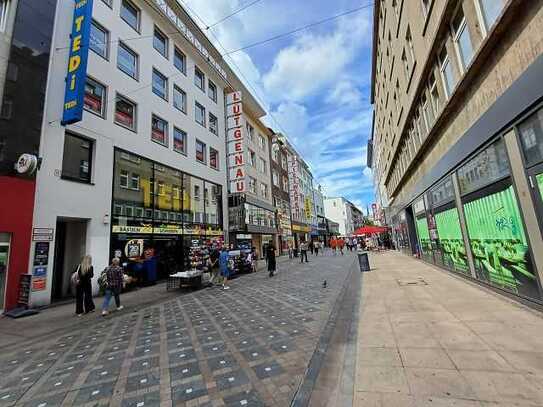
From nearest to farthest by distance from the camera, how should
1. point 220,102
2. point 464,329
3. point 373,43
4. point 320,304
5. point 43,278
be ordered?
point 464,329, point 320,304, point 43,278, point 220,102, point 373,43

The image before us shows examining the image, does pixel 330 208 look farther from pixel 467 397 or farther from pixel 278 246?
pixel 467 397

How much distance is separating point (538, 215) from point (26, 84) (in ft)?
47.5

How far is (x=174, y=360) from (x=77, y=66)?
38.3 ft

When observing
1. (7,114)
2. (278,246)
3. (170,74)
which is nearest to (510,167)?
(7,114)

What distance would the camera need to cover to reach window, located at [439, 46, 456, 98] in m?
8.79

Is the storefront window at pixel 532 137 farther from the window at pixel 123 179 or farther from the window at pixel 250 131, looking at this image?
the window at pixel 250 131

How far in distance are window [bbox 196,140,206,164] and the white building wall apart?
0.44 metres

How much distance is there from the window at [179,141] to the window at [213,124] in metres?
3.94

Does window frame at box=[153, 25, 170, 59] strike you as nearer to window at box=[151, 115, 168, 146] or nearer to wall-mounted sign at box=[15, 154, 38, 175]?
window at box=[151, 115, 168, 146]

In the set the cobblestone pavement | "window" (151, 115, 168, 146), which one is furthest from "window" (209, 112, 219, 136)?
the cobblestone pavement

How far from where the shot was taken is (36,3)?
10.0 metres

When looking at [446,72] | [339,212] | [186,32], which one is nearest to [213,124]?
[186,32]

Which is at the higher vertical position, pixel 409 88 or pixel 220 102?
pixel 220 102

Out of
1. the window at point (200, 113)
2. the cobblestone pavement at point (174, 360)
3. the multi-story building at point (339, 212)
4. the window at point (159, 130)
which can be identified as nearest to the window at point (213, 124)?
the window at point (200, 113)
